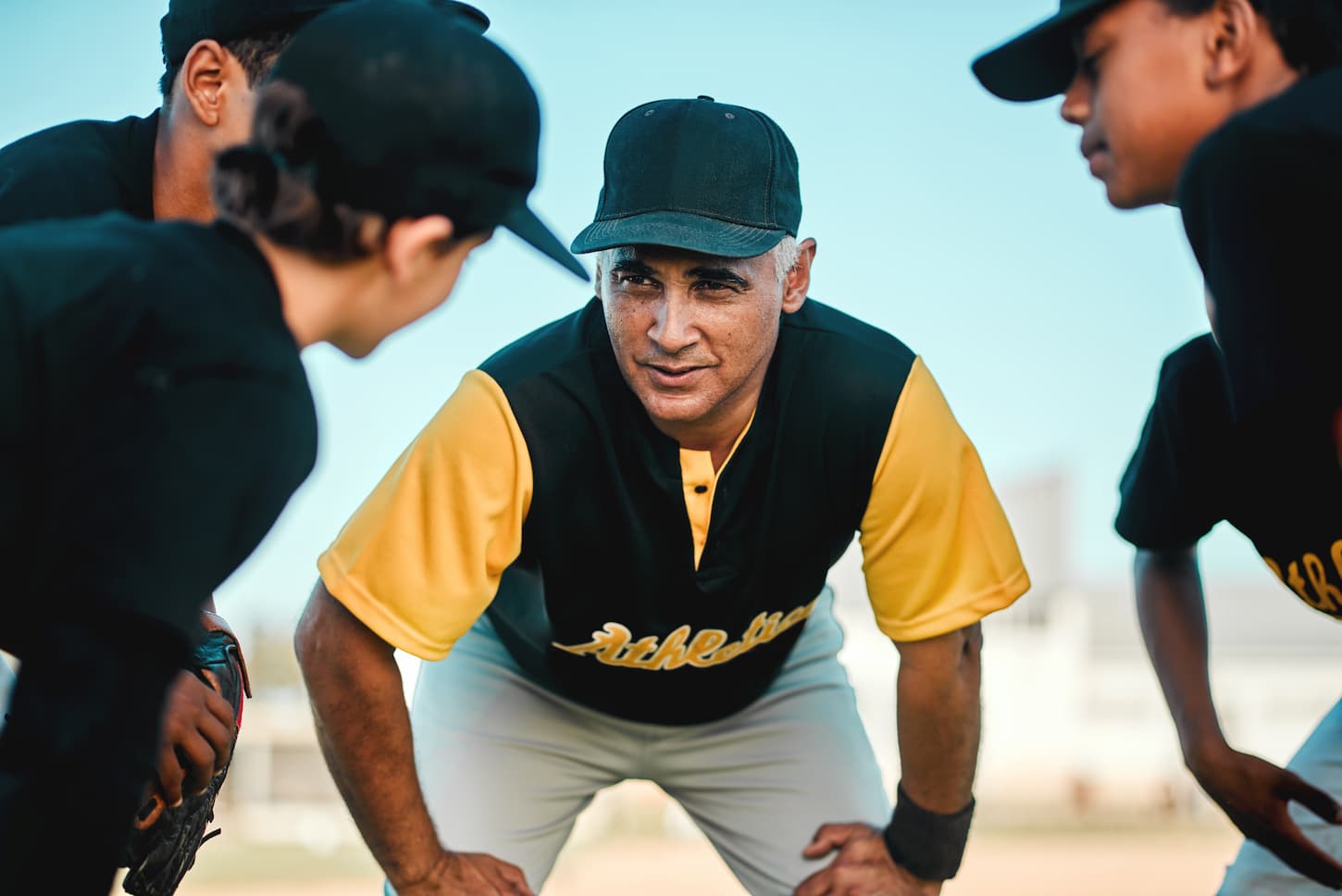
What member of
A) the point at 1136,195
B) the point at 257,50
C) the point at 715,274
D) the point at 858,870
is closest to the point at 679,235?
the point at 715,274

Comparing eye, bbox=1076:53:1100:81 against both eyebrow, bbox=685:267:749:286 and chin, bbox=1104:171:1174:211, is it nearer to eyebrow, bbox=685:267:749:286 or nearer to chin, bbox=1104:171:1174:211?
chin, bbox=1104:171:1174:211

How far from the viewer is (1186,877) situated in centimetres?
1428

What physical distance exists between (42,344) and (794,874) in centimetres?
257

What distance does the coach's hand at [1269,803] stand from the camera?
284 centimetres

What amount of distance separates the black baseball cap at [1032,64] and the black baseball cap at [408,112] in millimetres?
863

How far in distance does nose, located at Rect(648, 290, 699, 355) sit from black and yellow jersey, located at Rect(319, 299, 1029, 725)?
0.18m

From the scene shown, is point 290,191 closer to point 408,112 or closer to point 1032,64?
point 408,112

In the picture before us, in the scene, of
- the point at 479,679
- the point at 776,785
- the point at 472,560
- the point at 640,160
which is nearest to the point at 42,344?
the point at 472,560

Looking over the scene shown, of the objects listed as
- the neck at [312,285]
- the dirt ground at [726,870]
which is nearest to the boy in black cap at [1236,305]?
the neck at [312,285]

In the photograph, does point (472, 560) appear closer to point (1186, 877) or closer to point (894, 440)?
point (894, 440)

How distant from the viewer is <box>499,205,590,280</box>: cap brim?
194 centimetres

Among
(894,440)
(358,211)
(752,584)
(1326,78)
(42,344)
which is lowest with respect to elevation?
(752,584)

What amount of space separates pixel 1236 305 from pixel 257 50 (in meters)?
1.94

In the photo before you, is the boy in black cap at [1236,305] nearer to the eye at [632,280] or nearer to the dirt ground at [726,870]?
the eye at [632,280]
